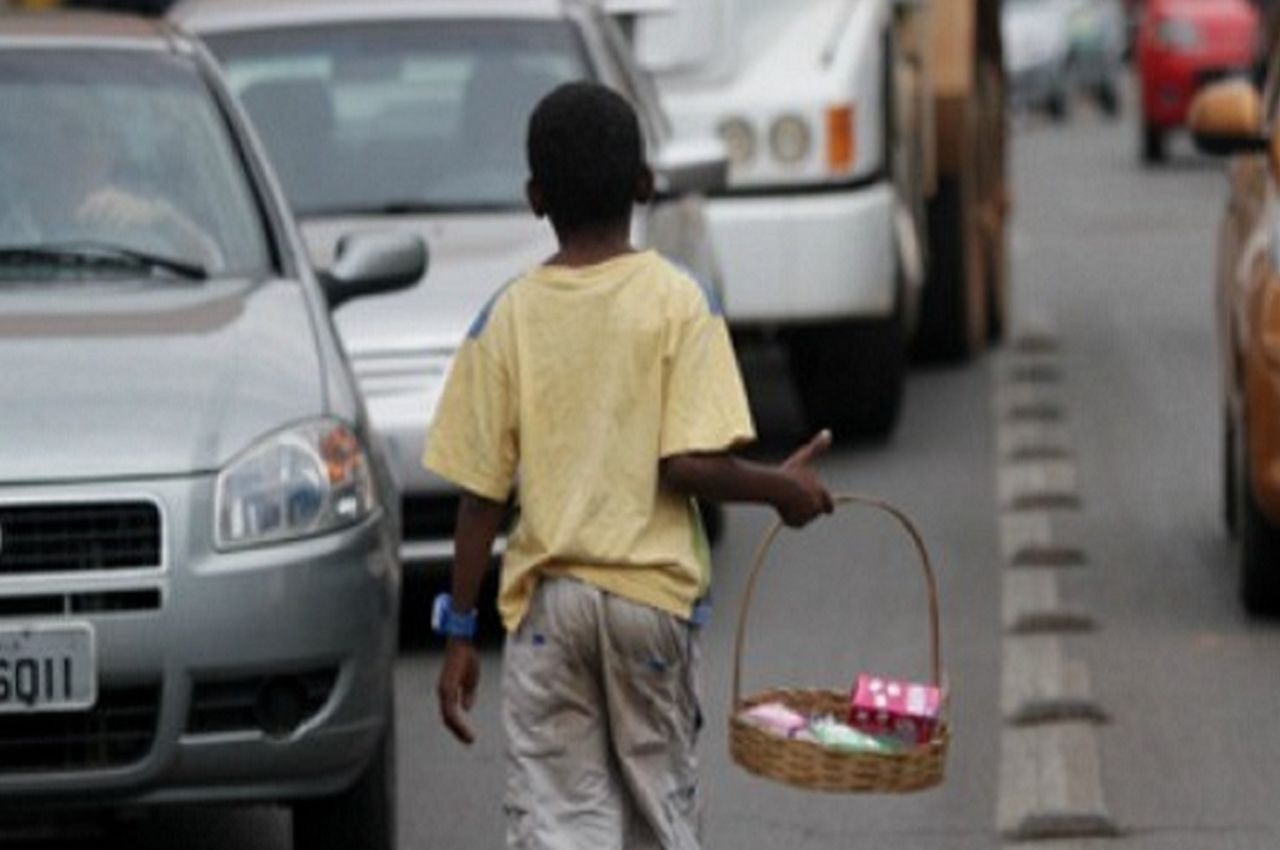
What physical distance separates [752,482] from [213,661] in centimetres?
174

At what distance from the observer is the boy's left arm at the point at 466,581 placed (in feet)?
22.3

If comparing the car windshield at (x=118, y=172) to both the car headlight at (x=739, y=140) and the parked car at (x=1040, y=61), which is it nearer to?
the car headlight at (x=739, y=140)

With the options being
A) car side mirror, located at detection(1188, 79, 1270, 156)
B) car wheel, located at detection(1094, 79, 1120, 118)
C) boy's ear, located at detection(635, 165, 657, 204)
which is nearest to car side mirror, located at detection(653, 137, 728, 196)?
car side mirror, located at detection(1188, 79, 1270, 156)

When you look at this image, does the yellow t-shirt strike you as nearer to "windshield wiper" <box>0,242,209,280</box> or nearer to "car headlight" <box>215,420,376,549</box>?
"car headlight" <box>215,420,376,549</box>

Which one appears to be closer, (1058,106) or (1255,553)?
(1255,553)

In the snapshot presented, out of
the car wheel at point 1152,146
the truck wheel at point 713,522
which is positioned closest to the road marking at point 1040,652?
the truck wheel at point 713,522

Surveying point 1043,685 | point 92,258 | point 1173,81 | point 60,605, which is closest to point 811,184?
point 1043,685

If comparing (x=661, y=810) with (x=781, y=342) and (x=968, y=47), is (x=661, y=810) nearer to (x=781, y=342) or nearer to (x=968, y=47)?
(x=781, y=342)

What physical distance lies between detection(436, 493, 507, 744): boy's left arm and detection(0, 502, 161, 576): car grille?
1460 mm

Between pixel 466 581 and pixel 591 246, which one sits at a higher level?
pixel 591 246

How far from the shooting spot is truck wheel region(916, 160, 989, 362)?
19672 millimetres

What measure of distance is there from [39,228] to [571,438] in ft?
10.1

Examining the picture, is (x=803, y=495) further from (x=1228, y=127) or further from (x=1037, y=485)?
(x=1037, y=485)

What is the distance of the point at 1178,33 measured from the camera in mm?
38594
